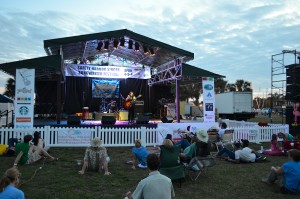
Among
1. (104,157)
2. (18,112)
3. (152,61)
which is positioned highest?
(152,61)

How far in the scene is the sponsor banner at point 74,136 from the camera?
37.5 feet

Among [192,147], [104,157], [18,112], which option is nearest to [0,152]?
[18,112]

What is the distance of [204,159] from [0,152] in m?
6.64

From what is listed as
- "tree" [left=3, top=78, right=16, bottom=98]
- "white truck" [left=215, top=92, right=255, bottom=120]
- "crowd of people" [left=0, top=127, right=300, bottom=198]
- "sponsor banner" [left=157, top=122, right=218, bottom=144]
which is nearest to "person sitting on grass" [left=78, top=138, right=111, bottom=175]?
"crowd of people" [left=0, top=127, right=300, bottom=198]

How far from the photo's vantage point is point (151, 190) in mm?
3191

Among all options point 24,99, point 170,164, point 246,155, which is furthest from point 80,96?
point 170,164

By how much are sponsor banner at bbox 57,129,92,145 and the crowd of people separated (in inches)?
102

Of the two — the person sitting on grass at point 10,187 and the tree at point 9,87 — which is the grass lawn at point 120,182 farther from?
the tree at point 9,87

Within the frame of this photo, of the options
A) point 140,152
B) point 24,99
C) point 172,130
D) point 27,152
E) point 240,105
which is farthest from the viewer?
point 240,105

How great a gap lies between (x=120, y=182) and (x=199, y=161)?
178cm

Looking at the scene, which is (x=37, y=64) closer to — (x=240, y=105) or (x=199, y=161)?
(x=199, y=161)

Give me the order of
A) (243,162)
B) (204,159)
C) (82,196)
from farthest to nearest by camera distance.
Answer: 1. (243,162)
2. (204,159)
3. (82,196)

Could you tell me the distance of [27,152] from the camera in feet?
26.5

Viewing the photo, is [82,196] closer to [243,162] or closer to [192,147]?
[192,147]
